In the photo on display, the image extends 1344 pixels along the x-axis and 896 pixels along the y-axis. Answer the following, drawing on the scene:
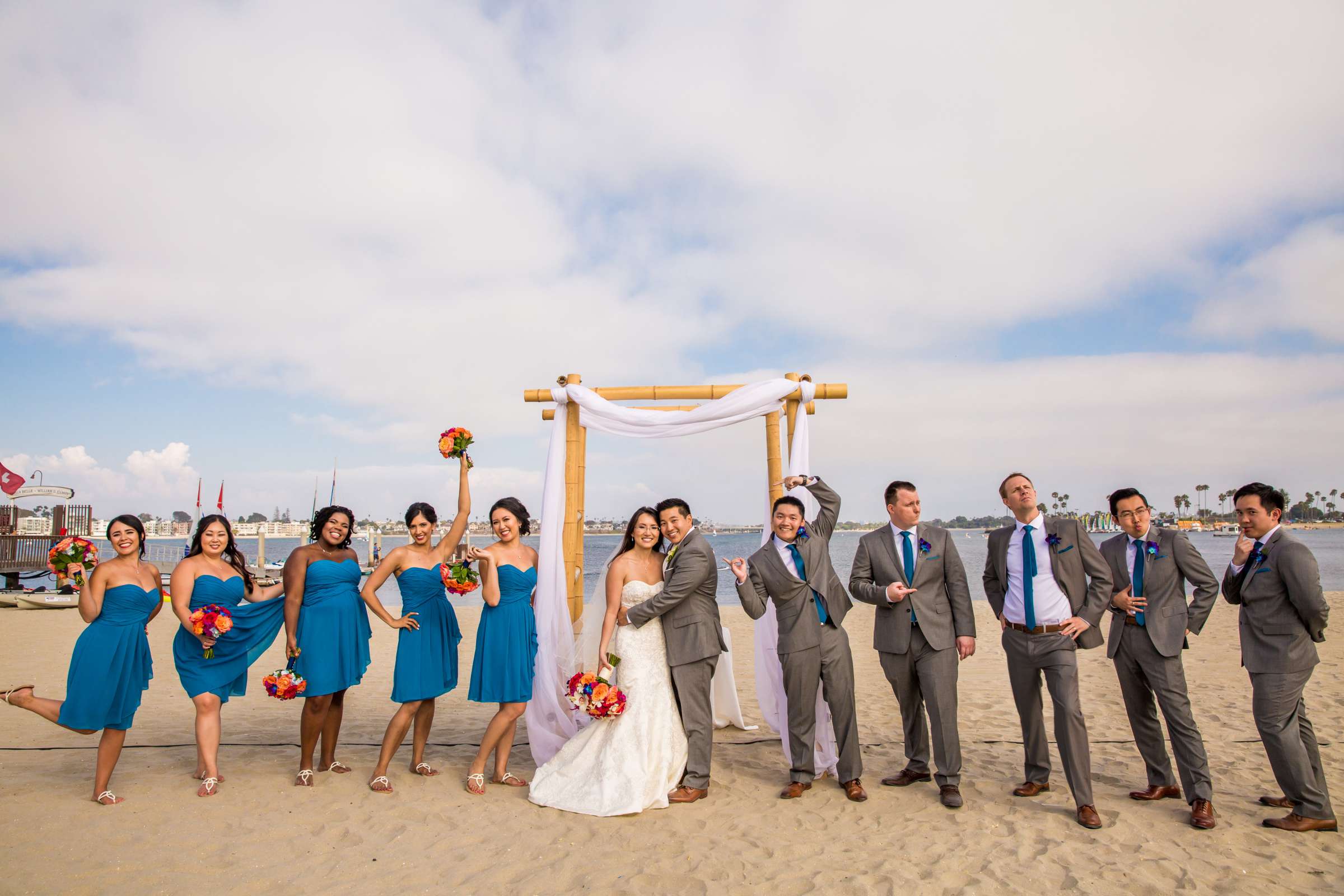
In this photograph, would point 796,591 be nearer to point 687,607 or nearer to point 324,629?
point 687,607

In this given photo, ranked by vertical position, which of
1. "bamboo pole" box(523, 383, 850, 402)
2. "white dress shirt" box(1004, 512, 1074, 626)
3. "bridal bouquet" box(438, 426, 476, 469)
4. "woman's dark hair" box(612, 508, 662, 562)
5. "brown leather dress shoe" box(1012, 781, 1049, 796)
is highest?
"bamboo pole" box(523, 383, 850, 402)

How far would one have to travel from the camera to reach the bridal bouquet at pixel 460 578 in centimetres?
539

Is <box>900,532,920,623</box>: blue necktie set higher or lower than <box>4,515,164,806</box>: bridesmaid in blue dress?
higher

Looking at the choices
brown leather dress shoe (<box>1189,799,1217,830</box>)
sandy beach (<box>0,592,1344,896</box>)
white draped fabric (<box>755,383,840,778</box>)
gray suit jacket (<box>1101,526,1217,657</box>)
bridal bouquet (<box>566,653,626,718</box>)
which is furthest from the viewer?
white draped fabric (<box>755,383,840,778</box>)

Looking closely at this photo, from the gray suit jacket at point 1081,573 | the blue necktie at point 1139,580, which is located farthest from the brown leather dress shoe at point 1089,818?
the blue necktie at point 1139,580

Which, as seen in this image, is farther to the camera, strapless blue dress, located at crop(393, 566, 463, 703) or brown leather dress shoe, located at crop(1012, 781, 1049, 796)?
strapless blue dress, located at crop(393, 566, 463, 703)

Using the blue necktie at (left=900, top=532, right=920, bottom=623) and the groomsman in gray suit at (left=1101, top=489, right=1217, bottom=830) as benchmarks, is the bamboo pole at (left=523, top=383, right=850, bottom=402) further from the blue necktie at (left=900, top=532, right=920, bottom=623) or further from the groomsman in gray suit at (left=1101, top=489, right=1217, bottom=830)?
the groomsman in gray suit at (left=1101, top=489, right=1217, bottom=830)

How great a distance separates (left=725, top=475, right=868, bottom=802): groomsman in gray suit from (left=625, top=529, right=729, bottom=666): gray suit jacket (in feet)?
0.77

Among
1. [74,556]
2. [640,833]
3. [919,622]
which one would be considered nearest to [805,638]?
[919,622]

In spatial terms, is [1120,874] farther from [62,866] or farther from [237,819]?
[62,866]

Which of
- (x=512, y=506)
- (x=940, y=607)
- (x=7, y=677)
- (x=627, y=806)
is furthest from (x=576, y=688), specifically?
(x=7, y=677)

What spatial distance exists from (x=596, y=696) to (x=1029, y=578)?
284 centimetres

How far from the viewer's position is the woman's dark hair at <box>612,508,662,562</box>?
17.8ft

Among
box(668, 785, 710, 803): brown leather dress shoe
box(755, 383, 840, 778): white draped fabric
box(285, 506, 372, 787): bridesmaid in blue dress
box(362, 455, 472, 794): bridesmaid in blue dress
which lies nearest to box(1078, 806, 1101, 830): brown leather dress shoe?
box(755, 383, 840, 778): white draped fabric
